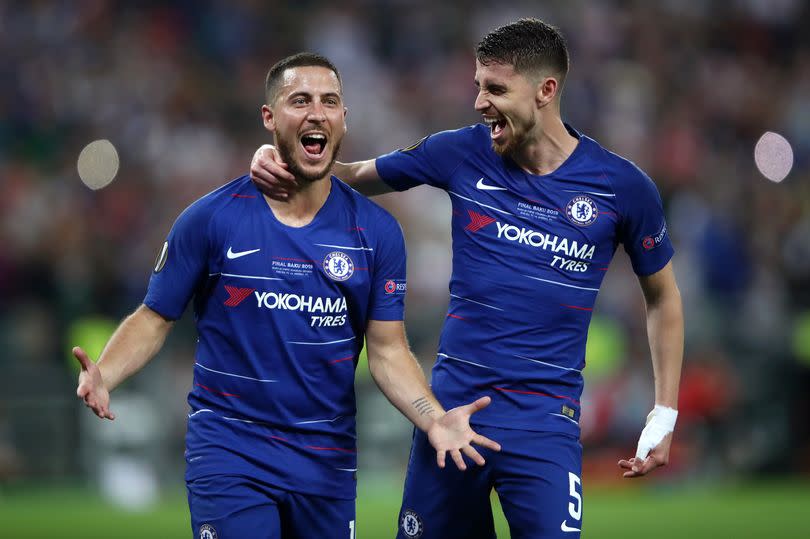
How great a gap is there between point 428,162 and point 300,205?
0.87 metres

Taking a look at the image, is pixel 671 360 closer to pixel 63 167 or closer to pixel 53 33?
pixel 63 167

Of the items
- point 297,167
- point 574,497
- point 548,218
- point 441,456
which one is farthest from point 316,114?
point 574,497

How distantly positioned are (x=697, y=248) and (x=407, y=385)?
943 centimetres

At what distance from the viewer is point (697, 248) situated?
14516 millimetres

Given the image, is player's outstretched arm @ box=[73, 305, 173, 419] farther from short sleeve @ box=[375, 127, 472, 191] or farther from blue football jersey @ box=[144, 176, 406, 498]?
short sleeve @ box=[375, 127, 472, 191]

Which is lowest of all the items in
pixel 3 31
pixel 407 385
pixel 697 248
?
pixel 407 385

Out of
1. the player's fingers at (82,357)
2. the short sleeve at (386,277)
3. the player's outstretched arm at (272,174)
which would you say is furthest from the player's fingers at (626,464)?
the player's fingers at (82,357)

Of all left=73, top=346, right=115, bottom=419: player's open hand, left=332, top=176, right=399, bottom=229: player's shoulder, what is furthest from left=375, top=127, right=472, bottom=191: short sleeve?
left=73, top=346, right=115, bottom=419: player's open hand

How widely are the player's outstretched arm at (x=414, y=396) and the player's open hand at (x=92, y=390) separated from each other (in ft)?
4.00

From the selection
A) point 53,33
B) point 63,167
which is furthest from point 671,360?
point 53,33

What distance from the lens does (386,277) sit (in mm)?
5723

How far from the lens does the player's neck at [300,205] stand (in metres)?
5.66

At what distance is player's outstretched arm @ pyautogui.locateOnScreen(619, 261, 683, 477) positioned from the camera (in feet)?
20.1

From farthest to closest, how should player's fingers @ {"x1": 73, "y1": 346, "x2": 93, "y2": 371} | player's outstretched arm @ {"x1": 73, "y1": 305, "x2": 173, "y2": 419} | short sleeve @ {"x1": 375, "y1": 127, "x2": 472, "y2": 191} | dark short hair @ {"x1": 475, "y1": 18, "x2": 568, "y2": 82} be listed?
short sleeve @ {"x1": 375, "y1": 127, "x2": 472, "y2": 191}
dark short hair @ {"x1": 475, "y1": 18, "x2": 568, "y2": 82}
player's outstretched arm @ {"x1": 73, "y1": 305, "x2": 173, "y2": 419}
player's fingers @ {"x1": 73, "y1": 346, "x2": 93, "y2": 371}
